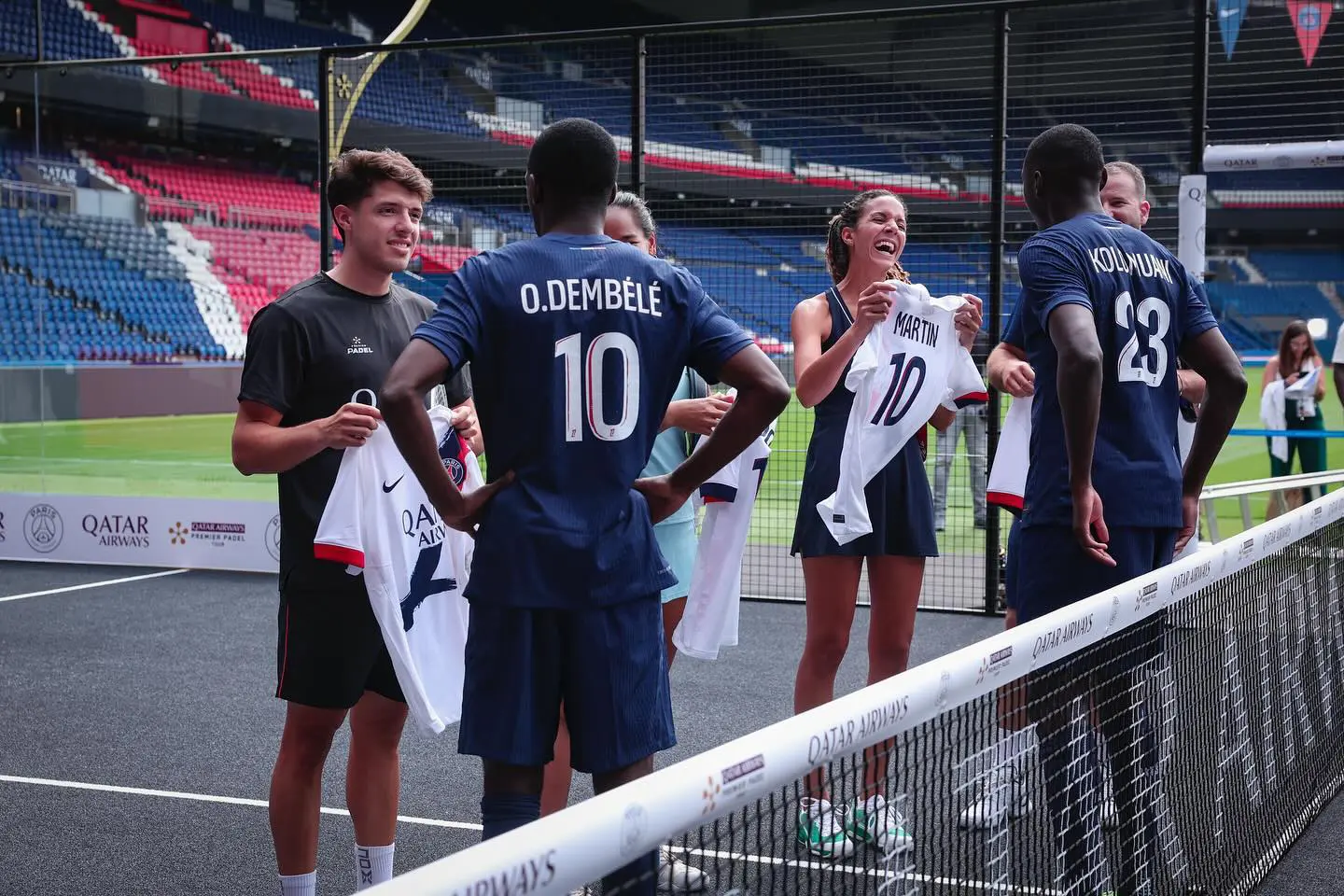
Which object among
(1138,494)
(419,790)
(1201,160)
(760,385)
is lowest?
(419,790)

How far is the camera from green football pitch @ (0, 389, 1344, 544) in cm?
931

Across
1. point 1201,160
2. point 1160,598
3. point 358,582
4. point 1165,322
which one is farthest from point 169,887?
point 1201,160

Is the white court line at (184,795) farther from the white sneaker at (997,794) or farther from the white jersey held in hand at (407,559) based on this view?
the white sneaker at (997,794)

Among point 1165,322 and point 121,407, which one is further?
point 121,407

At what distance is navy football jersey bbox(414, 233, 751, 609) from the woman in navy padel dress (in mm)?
1619

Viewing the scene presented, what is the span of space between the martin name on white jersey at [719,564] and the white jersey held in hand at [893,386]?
24 cm

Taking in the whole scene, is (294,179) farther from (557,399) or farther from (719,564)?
(557,399)

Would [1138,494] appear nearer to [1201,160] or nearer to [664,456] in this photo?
[664,456]

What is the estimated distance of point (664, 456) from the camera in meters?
3.55

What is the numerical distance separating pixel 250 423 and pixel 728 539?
143 centimetres

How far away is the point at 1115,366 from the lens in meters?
2.89

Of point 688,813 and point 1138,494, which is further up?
point 1138,494

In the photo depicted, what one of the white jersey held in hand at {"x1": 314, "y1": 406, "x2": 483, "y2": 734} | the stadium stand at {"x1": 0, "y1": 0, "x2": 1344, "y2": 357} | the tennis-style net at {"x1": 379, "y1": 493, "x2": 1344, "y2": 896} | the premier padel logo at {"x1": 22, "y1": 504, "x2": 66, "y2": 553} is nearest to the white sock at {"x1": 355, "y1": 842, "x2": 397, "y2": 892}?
the white jersey held in hand at {"x1": 314, "y1": 406, "x2": 483, "y2": 734}

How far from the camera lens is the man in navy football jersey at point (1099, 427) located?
108 inches
